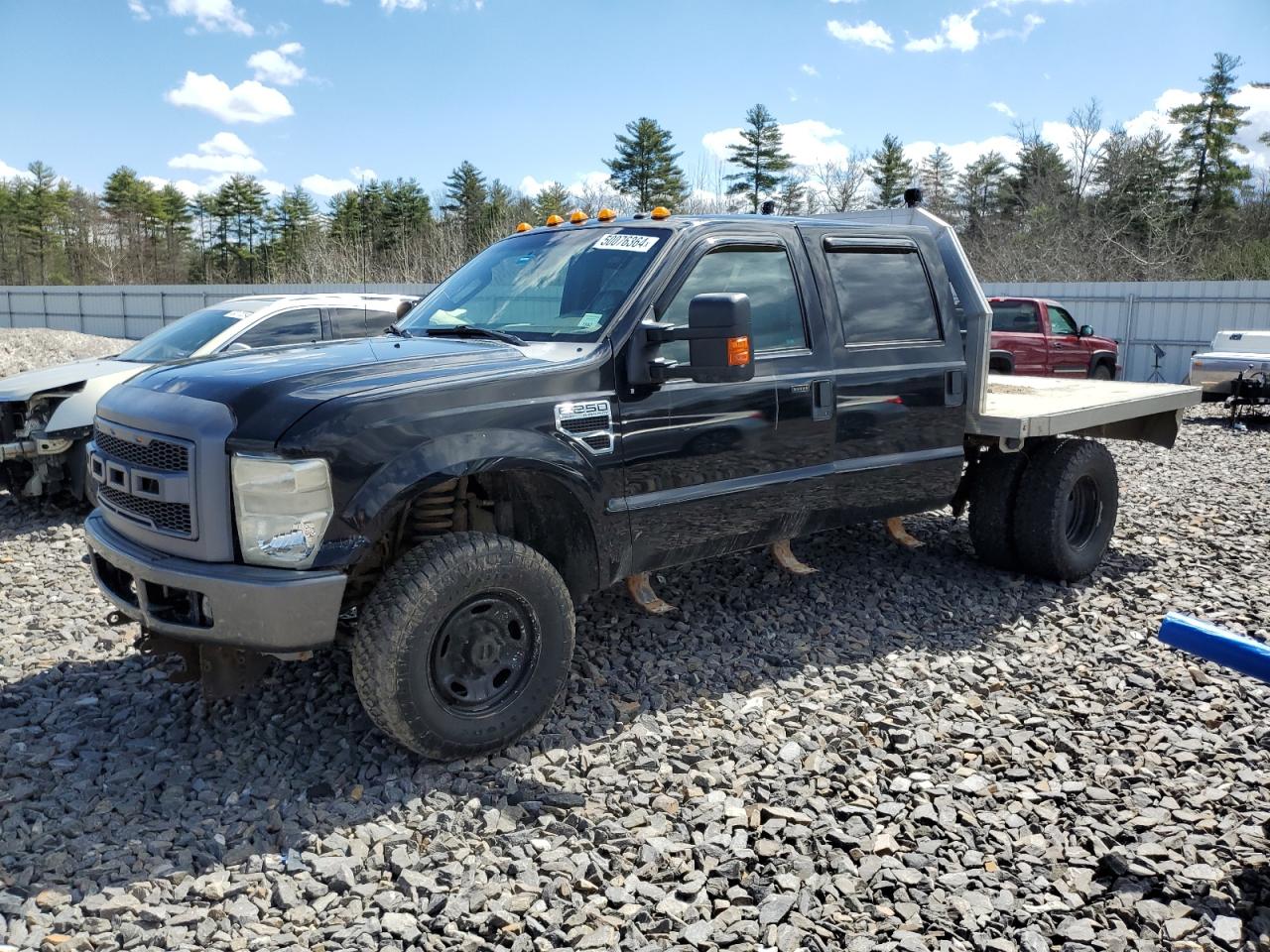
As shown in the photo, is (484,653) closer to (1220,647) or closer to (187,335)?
(1220,647)

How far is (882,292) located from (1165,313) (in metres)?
19.6

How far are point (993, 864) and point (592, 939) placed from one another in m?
1.31

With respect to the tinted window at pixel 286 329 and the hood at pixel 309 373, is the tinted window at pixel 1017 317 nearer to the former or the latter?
the tinted window at pixel 286 329

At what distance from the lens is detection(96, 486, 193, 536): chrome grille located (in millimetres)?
3500

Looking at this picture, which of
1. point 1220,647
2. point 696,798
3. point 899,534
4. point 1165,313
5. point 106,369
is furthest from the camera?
point 1165,313

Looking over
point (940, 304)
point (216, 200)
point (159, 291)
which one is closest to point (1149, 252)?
point (159, 291)

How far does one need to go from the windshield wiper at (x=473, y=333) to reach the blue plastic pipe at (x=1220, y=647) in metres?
2.62

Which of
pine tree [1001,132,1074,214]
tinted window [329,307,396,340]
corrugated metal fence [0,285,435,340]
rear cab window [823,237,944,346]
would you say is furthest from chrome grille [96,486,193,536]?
pine tree [1001,132,1074,214]

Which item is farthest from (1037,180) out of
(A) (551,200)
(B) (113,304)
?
(B) (113,304)

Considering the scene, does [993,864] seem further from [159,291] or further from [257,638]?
[159,291]

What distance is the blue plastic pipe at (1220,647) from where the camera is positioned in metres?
3.01

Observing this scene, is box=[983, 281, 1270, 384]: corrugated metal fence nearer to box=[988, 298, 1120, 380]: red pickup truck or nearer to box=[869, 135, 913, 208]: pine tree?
box=[988, 298, 1120, 380]: red pickup truck

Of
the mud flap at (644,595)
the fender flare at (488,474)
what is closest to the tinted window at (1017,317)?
the mud flap at (644,595)

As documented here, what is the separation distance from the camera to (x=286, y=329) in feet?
27.5
